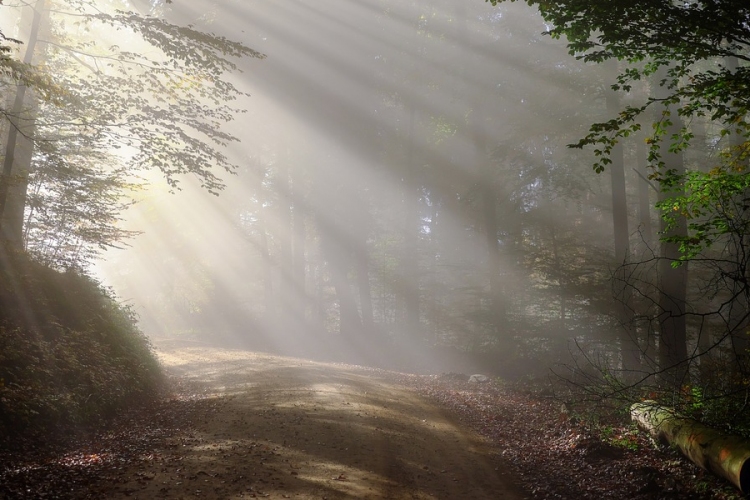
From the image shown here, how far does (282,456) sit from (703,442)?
20.2 feet

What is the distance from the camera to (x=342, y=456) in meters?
8.24

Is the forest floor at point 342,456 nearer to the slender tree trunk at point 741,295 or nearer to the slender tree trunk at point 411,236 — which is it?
the slender tree trunk at point 741,295

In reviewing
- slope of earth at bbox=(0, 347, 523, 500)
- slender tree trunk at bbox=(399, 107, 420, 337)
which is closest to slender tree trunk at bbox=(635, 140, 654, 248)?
slender tree trunk at bbox=(399, 107, 420, 337)

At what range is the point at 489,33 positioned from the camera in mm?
25797

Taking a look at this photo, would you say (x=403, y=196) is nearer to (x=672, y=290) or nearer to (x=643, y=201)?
(x=643, y=201)

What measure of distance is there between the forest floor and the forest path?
26 mm

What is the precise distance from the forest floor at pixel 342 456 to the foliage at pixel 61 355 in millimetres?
620

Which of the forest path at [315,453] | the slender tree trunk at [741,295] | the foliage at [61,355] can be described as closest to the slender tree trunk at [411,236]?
the slender tree trunk at [741,295]

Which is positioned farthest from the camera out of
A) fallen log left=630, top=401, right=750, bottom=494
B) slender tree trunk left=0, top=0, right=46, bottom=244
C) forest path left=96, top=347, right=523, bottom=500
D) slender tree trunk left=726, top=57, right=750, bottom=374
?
slender tree trunk left=0, top=0, right=46, bottom=244

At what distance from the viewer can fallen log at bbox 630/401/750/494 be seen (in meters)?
6.00

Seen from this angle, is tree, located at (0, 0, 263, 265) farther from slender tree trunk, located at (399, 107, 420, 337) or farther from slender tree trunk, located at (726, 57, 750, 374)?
slender tree trunk, located at (399, 107, 420, 337)

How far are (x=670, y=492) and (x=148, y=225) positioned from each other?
42344mm

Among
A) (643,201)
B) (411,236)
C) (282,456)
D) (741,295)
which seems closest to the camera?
(282,456)

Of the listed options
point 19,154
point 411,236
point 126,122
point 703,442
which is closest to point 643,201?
point 411,236
